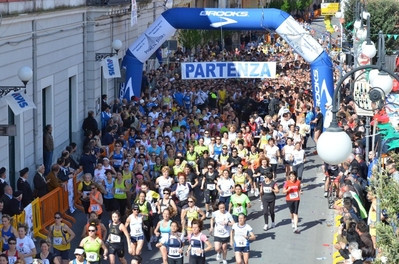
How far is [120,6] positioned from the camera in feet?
99.0

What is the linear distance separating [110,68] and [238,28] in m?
4.41

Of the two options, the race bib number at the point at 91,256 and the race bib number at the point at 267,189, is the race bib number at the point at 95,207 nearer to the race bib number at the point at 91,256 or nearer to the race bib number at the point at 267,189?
the race bib number at the point at 91,256

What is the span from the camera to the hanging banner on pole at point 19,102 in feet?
62.4

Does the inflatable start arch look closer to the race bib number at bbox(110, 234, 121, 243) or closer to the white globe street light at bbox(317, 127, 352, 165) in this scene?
the race bib number at bbox(110, 234, 121, 243)

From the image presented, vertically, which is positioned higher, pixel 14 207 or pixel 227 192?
pixel 14 207

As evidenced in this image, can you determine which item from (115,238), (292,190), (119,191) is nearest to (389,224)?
(115,238)

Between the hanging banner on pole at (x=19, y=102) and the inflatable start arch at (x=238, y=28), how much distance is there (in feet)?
34.6

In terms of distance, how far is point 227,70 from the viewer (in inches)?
1157

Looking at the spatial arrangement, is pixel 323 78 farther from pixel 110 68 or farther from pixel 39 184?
pixel 39 184

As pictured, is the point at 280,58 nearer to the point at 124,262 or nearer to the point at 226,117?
the point at 226,117

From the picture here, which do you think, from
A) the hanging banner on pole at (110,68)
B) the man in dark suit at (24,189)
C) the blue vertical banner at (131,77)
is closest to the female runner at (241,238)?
the man in dark suit at (24,189)

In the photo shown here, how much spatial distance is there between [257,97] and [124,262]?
651 inches

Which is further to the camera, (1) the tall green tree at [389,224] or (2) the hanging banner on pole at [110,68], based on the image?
(2) the hanging banner on pole at [110,68]

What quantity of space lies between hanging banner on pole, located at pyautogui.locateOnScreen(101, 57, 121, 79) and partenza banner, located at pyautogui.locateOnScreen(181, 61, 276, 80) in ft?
6.92
